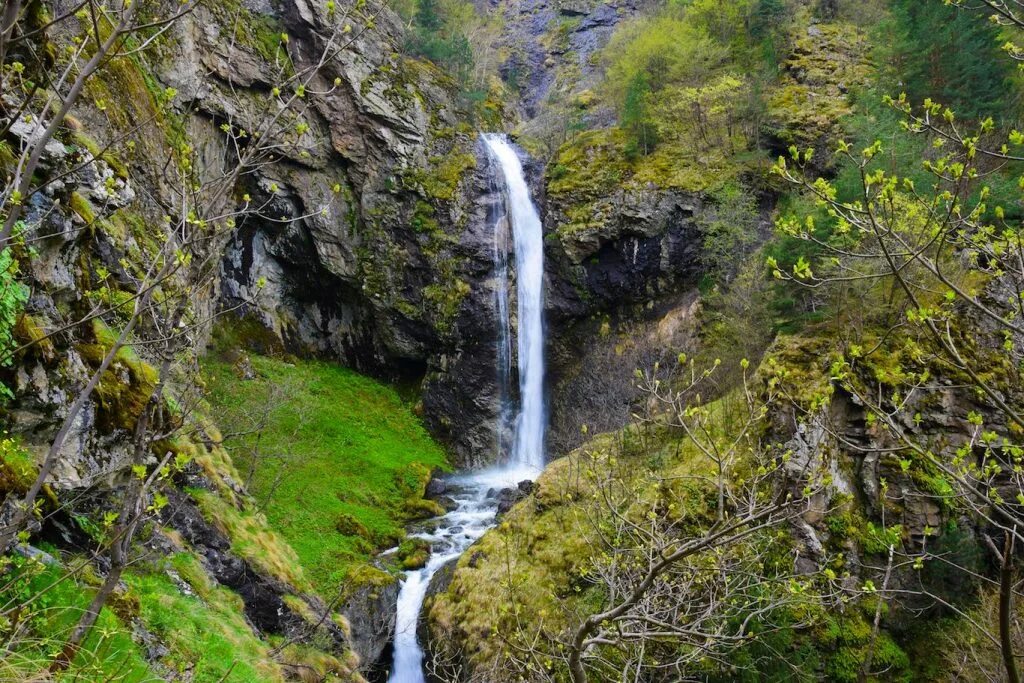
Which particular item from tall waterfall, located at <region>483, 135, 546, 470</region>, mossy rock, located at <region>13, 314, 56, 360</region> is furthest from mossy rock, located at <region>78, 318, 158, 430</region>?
tall waterfall, located at <region>483, 135, 546, 470</region>

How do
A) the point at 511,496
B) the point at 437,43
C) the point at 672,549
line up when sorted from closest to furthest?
1. the point at 672,549
2. the point at 511,496
3. the point at 437,43

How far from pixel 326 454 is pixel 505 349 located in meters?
7.68

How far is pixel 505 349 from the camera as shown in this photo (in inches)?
870

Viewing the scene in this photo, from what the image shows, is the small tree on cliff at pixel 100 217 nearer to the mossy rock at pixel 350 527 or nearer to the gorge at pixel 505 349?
the gorge at pixel 505 349

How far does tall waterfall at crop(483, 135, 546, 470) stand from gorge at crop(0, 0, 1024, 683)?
0.12m

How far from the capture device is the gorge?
10.6ft

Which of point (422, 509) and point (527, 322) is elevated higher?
point (527, 322)

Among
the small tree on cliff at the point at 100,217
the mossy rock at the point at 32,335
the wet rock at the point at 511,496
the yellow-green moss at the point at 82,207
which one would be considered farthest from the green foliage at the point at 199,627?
the wet rock at the point at 511,496

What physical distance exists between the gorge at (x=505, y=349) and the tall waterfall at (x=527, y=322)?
125mm

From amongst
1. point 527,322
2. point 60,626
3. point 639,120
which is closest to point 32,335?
point 60,626

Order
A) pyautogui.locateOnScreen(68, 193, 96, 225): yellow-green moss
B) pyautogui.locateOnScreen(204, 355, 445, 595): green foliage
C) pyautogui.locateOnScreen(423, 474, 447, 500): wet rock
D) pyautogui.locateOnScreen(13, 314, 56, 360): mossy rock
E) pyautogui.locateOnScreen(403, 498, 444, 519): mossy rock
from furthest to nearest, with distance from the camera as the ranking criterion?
1. pyautogui.locateOnScreen(423, 474, 447, 500): wet rock
2. pyautogui.locateOnScreen(403, 498, 444, 519): mossy rock
3. pyautogui.locateOnScreen(204, 355, 445, 595): green foliage
4. pyautogui.locateOnScreen(68, 193, 96, 225): yellow-green moss
5. pyautogui.locateOnScreen(13, 314, 56, 360): mossy rock

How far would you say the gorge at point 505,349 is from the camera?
10.6 ft

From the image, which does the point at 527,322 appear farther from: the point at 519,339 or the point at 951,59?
the point at 951,59

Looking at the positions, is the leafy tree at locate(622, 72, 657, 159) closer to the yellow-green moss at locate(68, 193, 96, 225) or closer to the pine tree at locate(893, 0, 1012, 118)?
the pine tree at locate(893, 0, 1012, 118)
